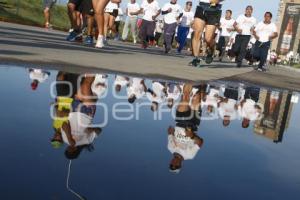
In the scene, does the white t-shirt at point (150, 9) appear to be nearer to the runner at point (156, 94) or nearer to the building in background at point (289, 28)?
the runner at point (156, 94)

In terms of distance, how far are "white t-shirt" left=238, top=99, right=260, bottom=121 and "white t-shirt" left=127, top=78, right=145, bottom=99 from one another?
87cm

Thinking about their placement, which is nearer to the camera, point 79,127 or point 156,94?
point 79,127

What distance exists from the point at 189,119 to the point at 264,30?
1149 cm

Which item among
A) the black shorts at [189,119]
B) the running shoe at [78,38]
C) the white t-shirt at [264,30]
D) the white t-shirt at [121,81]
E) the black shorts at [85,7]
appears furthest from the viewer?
the white t-shirt at [264,30]

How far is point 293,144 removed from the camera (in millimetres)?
3635

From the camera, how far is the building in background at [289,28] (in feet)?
472

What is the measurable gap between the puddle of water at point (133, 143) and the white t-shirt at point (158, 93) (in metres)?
0.01

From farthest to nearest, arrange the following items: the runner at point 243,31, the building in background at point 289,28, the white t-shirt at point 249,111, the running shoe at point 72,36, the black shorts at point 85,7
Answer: the building in background at point 289,28 → the runner at point 243,31 → the running shoe at point 72,36 → the black shorts at point 85,7 → the white t-shirt at point 249,111

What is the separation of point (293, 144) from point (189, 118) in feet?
2.35

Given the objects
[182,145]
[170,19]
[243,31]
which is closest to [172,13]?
[170,19]

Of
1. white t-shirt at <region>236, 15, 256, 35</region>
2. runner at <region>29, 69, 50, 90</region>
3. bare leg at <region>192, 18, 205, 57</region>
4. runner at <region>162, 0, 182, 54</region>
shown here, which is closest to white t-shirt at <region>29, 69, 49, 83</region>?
runner at <region>29, 69, 50, 90</region>

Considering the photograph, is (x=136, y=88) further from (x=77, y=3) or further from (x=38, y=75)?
(x=77, y=3)

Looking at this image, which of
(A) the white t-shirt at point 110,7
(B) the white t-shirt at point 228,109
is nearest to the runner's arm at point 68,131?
(B) the white t-shirt at point 228,109

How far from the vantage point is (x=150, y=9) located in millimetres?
16547
